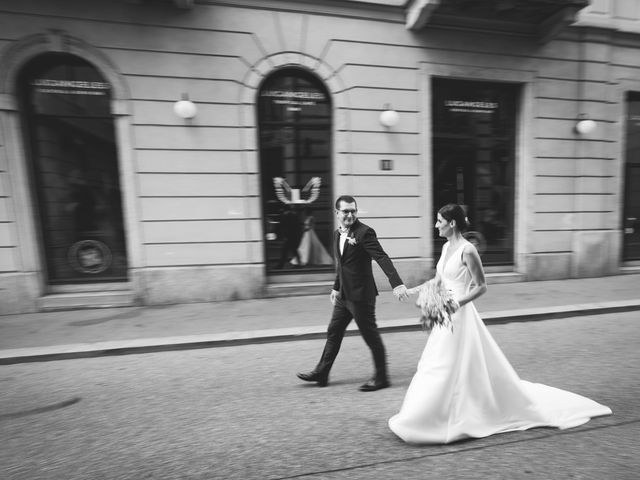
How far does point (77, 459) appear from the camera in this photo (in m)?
2.61

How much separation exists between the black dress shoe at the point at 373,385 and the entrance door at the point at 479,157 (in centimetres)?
563

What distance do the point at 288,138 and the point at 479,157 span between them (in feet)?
16.0

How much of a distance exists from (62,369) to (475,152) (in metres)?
9.29

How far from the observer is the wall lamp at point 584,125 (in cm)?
866

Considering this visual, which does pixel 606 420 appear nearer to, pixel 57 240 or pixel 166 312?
pixel 166 312

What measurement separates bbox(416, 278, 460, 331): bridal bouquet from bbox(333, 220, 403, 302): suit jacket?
70 centimetres

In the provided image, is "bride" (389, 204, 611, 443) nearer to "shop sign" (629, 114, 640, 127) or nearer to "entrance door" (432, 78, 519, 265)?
"entrance door" (432, 78, 519, 265)

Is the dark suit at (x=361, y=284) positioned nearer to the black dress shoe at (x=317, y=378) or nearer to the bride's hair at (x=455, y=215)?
the black dress shoe at (x=317, y=378)

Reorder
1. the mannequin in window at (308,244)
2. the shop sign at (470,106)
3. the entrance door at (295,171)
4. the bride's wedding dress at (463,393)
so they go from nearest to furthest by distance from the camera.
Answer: the bride's wedding dress at (463,393)
the entrance door at (295,171)
the mannequin in window at (308,244)
the shop sign at (470,106)

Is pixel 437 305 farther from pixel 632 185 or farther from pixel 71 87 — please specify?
pixel 632 185

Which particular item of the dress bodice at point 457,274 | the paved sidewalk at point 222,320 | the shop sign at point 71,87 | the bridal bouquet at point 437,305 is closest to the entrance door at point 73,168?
the shop sign at point 71,87

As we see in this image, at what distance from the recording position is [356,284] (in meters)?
3.55

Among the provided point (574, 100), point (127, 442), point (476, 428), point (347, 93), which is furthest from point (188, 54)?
point (574, 100)

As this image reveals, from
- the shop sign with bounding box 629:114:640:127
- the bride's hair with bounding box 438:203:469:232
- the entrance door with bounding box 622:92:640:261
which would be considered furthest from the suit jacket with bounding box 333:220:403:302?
the shop sign with bounding box 629:114:640:127
